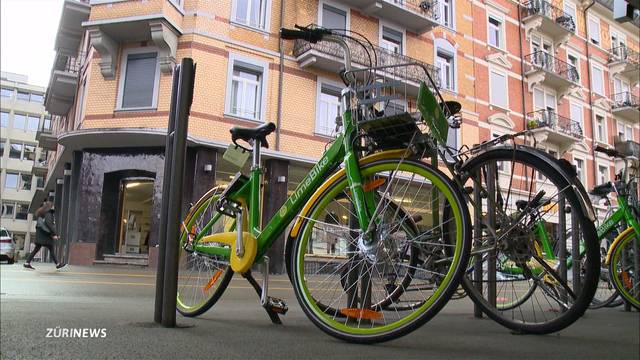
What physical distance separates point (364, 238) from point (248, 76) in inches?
238

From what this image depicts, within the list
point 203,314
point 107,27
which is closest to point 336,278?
point 203,314

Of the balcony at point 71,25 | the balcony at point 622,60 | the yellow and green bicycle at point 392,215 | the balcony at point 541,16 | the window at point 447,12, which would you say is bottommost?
the yellow and green bicycle at point 392,215

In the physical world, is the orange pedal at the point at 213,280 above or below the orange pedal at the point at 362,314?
above

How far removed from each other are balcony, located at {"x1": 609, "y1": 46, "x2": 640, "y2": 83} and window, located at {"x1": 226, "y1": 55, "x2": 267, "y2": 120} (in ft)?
16.9

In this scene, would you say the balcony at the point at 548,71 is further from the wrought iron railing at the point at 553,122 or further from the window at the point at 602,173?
the window at the point at 602,173

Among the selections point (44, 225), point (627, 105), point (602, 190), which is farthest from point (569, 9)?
point (44, 225)

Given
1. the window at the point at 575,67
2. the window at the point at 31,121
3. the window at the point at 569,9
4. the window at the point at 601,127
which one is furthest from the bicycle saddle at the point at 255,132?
the window at the point at 31,121

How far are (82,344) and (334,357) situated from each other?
61 centimetres

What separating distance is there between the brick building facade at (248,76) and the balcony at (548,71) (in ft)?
0.08

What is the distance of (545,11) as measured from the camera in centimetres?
419

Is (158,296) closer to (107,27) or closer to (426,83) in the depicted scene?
(426,83)

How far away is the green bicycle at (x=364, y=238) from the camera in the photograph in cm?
127

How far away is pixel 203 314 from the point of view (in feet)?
6.37

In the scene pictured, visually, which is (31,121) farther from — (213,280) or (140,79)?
(213,280)
